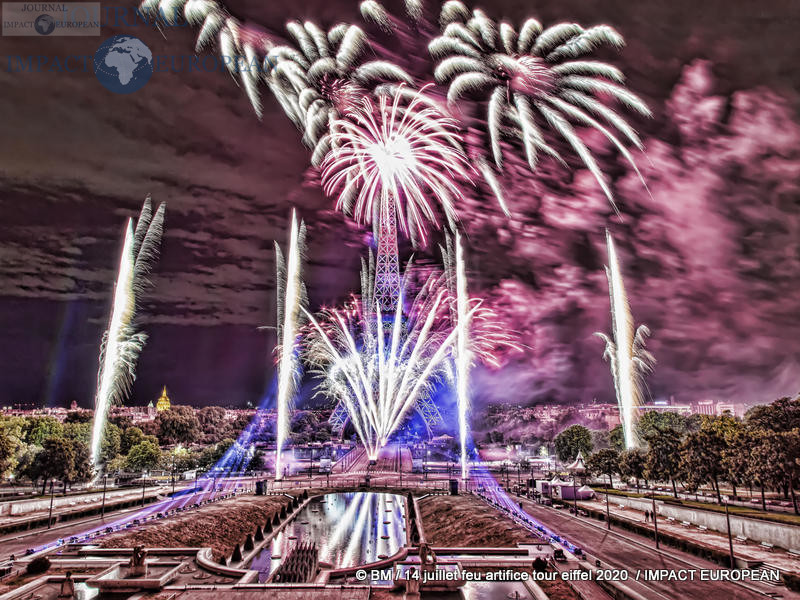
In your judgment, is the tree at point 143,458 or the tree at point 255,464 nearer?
the tree at point 143,458

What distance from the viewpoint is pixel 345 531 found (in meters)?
46.8

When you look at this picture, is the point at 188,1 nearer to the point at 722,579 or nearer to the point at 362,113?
the point at 362,113

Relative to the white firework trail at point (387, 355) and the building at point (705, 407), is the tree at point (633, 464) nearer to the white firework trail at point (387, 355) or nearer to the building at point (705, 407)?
the white firework trail at point (387, 355)

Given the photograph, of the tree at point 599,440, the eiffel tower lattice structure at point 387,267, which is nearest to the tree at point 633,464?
the eiffel tower lattice structure at point 387,267

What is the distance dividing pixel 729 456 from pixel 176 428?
10916cm

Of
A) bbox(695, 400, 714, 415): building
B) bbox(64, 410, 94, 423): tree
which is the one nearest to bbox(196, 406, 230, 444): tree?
bbox(64, 410, 94, 423): tree

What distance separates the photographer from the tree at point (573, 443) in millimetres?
94250

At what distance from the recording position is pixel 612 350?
58500mm

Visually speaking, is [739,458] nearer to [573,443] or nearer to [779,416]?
[779,416]

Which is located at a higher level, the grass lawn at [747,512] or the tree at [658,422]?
the tree at [658,422]

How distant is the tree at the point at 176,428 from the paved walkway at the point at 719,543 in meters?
99.4

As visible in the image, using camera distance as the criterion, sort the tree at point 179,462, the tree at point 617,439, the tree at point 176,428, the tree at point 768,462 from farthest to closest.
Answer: the tree at point 176,428, the tree at point 617,439, the tree at point 179,462, the tree at point 768,462

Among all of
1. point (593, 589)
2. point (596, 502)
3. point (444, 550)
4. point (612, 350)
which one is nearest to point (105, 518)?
point (444, 550)

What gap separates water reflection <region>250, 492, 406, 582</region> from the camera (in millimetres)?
38438
